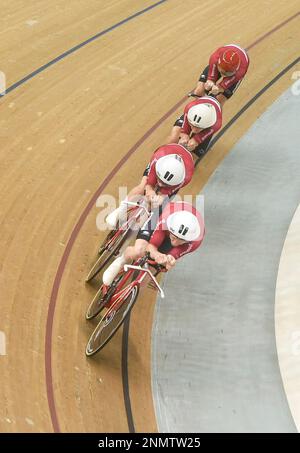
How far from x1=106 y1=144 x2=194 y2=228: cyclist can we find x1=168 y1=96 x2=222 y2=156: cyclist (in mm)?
388

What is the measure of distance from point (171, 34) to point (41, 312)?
461 centimetres

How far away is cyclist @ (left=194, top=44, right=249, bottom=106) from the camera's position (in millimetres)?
6004

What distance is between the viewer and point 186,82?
7438mm

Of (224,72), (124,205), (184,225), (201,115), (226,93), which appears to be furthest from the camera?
(226,93)

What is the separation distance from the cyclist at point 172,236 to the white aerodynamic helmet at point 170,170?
1.08 ft

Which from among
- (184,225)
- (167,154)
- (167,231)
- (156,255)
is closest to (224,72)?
(167,154)

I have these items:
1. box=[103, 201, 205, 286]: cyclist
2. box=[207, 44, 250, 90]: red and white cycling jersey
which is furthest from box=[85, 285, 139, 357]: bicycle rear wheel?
box=[207, 44, 250, 90]: red and white cycling jersey

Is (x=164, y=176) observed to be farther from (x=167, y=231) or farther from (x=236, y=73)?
→ (x=236, y=73)

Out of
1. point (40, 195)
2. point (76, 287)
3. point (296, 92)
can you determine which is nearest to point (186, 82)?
point (296, 92)

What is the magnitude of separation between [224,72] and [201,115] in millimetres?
927

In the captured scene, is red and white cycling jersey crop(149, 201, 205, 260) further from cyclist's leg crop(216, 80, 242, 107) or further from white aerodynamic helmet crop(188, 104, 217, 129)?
cyclist's leg crop(216, 80, 242, 107)

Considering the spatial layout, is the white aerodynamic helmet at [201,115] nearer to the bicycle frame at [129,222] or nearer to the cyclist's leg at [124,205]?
the cyclist's leg at [124,205]

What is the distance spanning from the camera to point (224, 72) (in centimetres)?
606

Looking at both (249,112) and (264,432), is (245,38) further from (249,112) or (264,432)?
(264,432)
